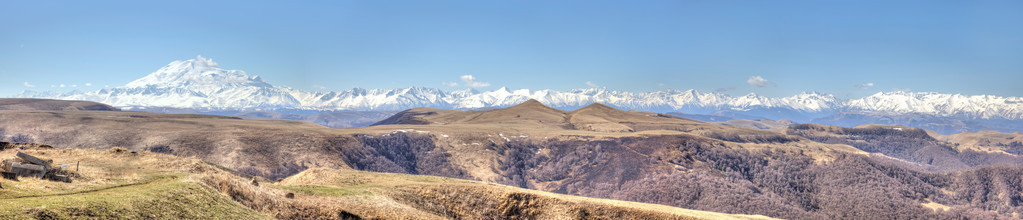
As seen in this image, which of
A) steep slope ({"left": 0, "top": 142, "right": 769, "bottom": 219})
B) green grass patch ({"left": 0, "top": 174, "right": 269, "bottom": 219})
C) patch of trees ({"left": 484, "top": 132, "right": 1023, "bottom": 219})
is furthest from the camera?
patch of trees ({"left": 484, "top": 132, "right": 1023, "bottom": 219})

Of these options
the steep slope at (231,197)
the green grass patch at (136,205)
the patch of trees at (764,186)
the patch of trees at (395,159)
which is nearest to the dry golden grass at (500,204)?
the steep slope at (231,197)

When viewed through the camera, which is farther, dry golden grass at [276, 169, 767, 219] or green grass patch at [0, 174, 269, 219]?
dry golden grass at [276, 169, 767, 219]

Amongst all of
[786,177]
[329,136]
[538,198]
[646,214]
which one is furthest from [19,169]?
[786,177]

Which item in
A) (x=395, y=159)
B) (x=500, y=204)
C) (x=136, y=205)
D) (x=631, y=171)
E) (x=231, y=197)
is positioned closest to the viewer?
(x=136, y=205)

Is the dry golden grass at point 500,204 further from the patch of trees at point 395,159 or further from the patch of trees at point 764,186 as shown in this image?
the patch of trees at point 395,159

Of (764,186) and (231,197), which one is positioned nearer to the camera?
(231,197)

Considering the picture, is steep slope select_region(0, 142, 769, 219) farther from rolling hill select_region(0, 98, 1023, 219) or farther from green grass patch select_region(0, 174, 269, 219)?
rolling hill select_region(0, 98, 1023, 219)

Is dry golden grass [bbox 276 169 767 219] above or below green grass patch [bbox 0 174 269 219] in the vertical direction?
below

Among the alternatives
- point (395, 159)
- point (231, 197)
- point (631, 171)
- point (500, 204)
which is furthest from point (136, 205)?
point (395, 159)

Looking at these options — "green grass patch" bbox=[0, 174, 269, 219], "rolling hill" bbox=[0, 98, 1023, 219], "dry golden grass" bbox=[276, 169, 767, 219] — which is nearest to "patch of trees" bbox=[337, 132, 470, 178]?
"rolling hill" bbox=[0, 98, 1023, 219]

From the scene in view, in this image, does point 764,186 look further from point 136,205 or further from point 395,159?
point 136,205

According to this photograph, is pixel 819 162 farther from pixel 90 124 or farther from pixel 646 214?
pixel 90 124
